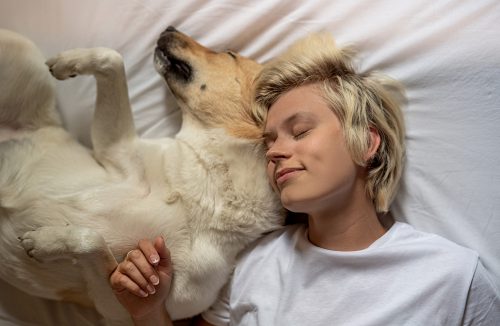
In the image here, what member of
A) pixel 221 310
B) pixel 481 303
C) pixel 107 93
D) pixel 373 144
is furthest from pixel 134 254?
pixel 481 303

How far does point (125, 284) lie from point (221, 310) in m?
0.39

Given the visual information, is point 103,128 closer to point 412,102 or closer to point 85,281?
point 85,281

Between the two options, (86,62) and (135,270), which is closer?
(135,270)

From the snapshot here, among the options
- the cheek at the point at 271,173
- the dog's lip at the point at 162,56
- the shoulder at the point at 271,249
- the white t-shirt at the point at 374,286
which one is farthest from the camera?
the dog's lip at the point at 162,56

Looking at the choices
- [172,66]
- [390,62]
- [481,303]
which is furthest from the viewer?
[172,66]

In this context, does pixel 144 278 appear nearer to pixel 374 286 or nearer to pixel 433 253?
pixel 374 286

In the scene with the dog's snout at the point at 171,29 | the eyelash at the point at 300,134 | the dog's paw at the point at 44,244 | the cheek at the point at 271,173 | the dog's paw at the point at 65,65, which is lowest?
the dog's paw at the point at 44,244

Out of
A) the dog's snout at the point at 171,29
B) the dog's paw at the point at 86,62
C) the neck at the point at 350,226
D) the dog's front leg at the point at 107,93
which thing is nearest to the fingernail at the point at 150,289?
the dog's front leg at the point at 107,93

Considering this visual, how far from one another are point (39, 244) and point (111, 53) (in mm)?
607

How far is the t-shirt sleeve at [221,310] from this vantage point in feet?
5.22

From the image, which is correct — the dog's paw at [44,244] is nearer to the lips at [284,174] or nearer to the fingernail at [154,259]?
the fingernail at [154,259]

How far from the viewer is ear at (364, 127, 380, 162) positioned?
139 centimetres

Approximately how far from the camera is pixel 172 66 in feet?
5.39

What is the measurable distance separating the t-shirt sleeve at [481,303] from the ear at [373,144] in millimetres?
430
